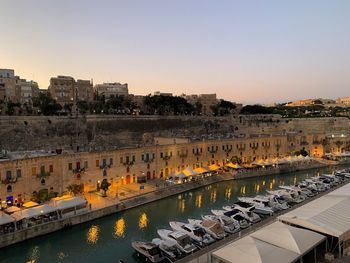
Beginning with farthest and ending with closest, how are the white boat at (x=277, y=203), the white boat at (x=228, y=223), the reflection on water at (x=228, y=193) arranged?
the reflection on water at (x=228, y=193) → the white boat at (x=277, y=203) → the white boat at (x=228, y=223)

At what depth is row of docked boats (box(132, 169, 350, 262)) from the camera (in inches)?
A: 787

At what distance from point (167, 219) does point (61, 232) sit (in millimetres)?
9269

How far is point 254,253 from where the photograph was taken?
14016mm

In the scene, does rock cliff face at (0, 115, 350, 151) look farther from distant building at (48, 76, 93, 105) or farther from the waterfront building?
distant building at (48, 76, 93, 105)

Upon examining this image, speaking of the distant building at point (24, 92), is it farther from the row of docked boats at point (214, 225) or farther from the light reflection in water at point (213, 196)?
the row of docked boats at point (214, 225)

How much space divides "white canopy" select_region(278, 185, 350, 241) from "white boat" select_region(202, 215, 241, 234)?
551 centimetres

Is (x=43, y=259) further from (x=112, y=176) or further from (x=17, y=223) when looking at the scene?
(x=112, y=176)

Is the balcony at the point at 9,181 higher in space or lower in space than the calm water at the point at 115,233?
higher

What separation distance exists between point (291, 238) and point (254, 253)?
2651 millimetres

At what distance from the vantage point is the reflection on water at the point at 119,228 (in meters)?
24.8

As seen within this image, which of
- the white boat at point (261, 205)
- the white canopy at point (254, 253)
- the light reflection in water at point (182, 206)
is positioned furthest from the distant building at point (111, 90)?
the white canopy at point (254, 253)

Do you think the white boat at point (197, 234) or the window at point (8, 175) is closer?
the white boat at point (197, 234)

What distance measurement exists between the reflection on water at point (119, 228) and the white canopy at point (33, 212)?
17.7 feet

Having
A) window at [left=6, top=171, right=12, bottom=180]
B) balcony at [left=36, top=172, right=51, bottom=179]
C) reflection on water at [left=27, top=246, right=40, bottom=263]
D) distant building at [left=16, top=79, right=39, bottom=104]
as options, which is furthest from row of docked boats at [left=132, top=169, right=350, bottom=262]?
distant building at [left=16, top=79, right=39, bottom=104]
